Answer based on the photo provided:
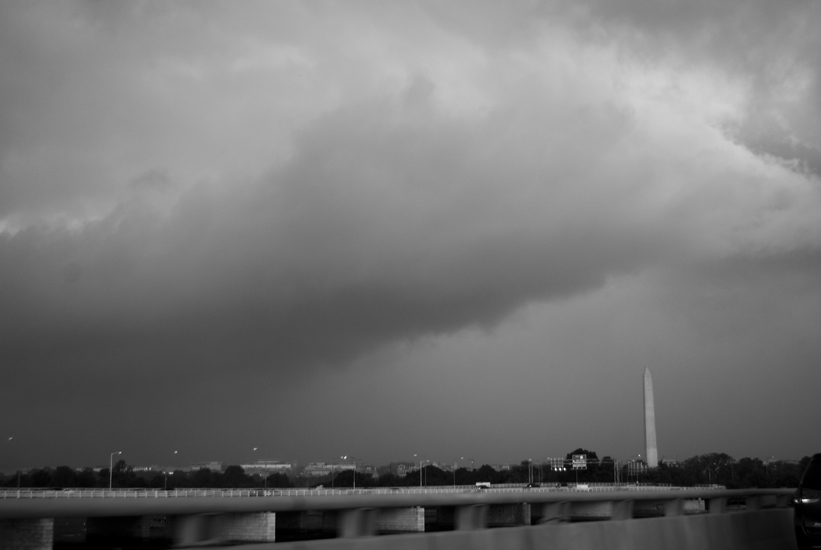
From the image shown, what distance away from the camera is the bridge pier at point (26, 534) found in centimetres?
607

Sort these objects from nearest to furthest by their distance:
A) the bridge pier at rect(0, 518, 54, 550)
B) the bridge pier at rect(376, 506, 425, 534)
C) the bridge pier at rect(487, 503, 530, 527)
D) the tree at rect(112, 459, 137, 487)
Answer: the bridge pier at rect(0, 518, 54, 550)
the bridge pier at rect(376, 506, 425, 534)
the bridge pier at rect(487, 503, 530, 527)
the tree at rect(112, 459, 137, 487)

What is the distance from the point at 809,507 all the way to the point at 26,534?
14.7m

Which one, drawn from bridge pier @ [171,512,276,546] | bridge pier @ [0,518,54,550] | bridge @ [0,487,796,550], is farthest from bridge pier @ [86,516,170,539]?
bridge pier @ [0,518,54,550]

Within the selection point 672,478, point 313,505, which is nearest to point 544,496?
point 313,505

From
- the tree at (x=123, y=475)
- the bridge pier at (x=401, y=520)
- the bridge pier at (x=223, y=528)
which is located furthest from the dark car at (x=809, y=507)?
the tree at (x=123, y=475)

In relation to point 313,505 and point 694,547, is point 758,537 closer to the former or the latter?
point 694,547

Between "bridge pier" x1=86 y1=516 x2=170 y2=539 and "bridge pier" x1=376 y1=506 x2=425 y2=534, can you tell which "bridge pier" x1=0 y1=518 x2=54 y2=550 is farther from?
"bridge pier" x1=376 y1=506 x2=425 y2=534

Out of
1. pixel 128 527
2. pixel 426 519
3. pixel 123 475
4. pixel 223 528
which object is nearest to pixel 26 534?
pixel 128 527

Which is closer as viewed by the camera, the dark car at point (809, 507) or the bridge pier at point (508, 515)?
the bridge pier at point (508, 515)

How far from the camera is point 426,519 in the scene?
1020 cm

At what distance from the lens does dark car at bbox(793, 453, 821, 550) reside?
16.0 meters

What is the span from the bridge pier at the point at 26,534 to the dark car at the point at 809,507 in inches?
571

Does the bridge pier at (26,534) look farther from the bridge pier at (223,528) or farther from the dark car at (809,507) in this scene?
the dark car at (809,507)

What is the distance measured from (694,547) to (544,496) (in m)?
5.25
